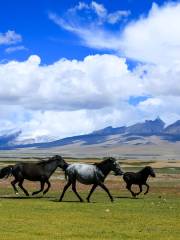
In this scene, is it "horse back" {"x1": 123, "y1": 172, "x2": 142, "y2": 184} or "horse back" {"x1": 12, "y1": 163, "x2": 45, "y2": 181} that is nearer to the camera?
"horse back" {"x1": 12, "y1": 163, "x2": 45, "y2": 181}

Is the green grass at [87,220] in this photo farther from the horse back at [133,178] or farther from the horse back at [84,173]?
the horse back at [133,178]

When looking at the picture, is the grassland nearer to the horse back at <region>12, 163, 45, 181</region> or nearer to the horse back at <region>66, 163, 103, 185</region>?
the horse back at <region>66, 163, 103, 185</region>

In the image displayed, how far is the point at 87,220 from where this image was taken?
67.7 ft

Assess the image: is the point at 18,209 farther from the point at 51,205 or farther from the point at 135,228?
the point at 135,228

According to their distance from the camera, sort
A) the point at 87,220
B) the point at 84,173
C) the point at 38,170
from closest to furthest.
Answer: the point at 87,220 < the point at 84,173 < the point at 38,170

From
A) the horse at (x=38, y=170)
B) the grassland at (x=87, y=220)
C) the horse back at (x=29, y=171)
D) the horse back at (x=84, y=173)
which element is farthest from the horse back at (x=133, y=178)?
the grassland at (x=87, y=220)

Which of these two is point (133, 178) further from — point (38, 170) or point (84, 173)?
point (84, 173)

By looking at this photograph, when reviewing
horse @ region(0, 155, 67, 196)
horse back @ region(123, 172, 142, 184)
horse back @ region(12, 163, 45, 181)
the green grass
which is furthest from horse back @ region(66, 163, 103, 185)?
horse back @ region(123, 172, 142, 184)

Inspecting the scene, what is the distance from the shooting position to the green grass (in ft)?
55.8

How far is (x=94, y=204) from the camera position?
2703cm

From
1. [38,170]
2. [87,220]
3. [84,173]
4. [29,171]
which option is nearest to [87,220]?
[87,220]

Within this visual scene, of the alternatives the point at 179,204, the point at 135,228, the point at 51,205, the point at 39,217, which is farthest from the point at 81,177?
the point at 135,228

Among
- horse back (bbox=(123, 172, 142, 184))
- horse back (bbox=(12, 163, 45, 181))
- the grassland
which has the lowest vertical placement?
the grassland

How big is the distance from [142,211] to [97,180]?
527 centimetres
